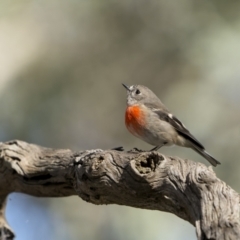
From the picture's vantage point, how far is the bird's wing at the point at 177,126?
490cm

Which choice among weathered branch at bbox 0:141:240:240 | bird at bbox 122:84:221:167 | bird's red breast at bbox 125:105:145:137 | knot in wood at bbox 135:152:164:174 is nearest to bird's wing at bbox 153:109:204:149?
bird at bbox 122:84:221:167

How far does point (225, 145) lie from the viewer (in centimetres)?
606

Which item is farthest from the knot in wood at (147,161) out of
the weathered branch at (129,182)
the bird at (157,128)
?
the bird at (157,128)

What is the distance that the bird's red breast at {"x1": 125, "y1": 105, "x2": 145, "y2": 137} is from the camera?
15.6 feet

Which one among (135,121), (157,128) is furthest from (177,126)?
(135,121)

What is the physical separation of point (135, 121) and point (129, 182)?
185cm

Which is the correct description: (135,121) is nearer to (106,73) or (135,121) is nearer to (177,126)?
(177,126)

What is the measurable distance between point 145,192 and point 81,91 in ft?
13.7

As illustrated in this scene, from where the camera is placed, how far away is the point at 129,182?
297cm

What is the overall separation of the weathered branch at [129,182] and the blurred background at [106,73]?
2400 mm

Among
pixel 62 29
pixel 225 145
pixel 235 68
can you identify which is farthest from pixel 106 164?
pixel 62 29

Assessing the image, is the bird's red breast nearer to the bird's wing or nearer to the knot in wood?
the bird's wing

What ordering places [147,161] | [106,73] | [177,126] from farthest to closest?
[106,73] < [177,126] < [147,161]

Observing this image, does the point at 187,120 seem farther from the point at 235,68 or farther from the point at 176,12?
the point at 176,12
